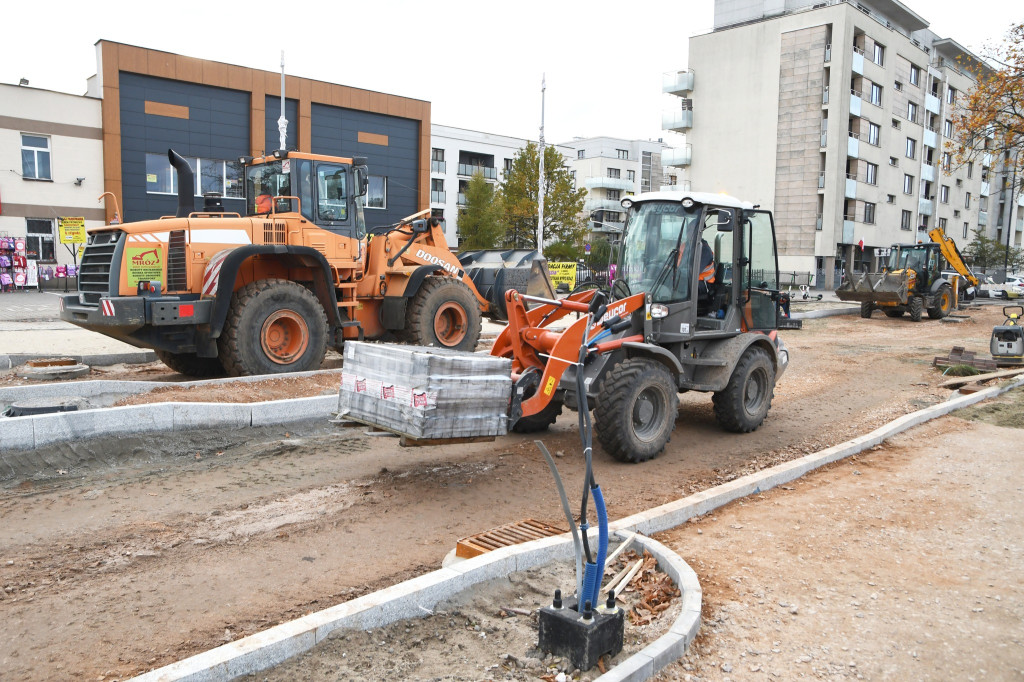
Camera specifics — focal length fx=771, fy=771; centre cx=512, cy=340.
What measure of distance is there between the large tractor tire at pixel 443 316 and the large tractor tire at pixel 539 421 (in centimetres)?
367

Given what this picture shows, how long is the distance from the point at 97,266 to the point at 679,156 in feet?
155

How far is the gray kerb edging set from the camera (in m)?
3.42

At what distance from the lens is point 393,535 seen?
5.57 m

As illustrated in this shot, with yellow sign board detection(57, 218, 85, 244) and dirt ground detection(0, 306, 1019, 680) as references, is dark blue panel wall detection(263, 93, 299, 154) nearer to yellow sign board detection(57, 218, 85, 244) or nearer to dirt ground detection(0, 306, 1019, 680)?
yellow sign board detection(57, 218, 85, 244)

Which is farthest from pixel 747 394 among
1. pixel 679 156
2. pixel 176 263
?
pixel 679 156

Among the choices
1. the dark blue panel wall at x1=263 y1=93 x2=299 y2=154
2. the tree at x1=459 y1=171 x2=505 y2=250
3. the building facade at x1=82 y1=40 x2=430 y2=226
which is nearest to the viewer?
the building facade at x1=82 y1=40 x2=430 y2=226

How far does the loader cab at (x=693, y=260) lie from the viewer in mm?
8188

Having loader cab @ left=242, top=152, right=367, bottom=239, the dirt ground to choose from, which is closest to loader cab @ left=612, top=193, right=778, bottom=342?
the dirt ground

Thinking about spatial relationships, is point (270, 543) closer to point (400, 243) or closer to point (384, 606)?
point (384, 606)

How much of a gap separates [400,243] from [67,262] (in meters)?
22.6

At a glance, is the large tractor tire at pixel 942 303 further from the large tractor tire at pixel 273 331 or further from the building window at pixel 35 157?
the building window at pixel 35 157

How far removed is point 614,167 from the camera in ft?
262

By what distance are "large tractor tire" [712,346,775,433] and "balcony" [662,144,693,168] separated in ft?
149

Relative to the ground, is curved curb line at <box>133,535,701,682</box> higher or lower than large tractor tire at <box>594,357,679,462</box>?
lower
